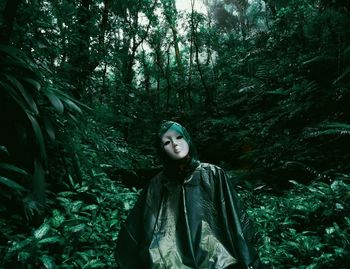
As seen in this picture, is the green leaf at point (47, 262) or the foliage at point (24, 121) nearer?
the green leaf at point (47, 262)

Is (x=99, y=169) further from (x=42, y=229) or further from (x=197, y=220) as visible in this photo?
(x=197, y=220)

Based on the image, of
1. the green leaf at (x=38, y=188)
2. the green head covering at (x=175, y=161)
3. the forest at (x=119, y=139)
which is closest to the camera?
the green head covering at (x=175, y=161)

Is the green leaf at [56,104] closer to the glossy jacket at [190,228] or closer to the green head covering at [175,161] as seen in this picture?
the green head covering at [175,161]

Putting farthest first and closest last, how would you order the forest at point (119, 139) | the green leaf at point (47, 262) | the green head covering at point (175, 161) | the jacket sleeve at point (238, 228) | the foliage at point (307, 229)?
the foliage at point (307, 229)
the forest at point (119, 139)
the green head covering at point (175, 161)
the green leaf at point (47, 262)
the jacket sleeve at point (238, 228)

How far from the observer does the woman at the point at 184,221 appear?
218cm

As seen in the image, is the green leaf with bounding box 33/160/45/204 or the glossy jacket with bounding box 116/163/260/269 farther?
the green leaf with bounding box 33/160/45/204

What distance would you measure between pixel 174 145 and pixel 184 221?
1.89 ft

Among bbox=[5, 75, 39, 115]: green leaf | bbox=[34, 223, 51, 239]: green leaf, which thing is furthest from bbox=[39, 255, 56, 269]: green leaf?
bbox=[5, 75, 39, 115]: green leaf

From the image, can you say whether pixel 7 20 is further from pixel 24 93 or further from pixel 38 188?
pixel 38 188

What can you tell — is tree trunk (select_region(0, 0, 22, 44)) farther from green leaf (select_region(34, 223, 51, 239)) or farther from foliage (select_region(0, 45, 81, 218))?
green leaf (select_region(34, 223, 51, 239))

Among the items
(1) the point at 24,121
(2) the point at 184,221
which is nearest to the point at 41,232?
(1) the point at 24,121

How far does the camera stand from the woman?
85.7 inches

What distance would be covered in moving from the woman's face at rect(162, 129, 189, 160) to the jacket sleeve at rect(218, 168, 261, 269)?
338mm

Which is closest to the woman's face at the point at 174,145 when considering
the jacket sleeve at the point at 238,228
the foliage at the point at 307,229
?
the jacket sleeve at the point at 238,228
